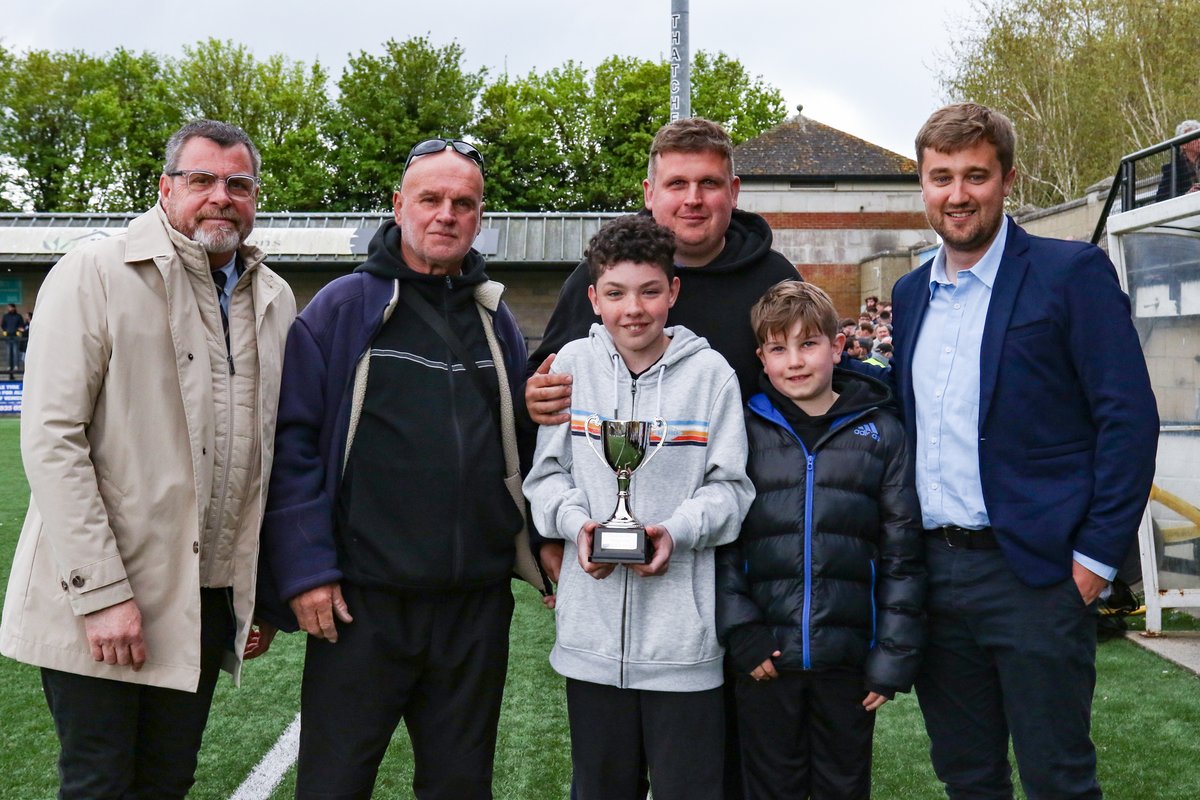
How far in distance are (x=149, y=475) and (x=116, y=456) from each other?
10 cm

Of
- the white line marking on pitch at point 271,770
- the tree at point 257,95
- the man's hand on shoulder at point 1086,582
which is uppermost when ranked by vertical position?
the tree at point 257,95

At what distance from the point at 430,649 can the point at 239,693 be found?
3.00 metres

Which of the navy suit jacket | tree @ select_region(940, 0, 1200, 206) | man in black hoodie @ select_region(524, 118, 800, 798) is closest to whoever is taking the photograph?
the navy suit jacket

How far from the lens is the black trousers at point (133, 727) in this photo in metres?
2.57

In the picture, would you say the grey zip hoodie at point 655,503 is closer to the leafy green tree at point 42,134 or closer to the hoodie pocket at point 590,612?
the hoodie pocket at point 590,612

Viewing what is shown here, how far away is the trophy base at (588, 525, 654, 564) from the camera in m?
2.42

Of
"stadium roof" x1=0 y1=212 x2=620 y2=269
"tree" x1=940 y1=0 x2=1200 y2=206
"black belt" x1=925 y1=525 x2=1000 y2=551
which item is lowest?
"black belt" x1=925 y1=525 x2=1000 y2=551

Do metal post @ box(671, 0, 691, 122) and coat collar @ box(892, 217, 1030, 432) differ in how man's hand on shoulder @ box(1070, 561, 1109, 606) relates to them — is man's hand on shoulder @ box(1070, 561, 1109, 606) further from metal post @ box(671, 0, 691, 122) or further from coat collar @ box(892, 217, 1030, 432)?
metal post @ box(671, 0, 691, 122)

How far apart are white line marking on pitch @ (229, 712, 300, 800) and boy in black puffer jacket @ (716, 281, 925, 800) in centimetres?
210

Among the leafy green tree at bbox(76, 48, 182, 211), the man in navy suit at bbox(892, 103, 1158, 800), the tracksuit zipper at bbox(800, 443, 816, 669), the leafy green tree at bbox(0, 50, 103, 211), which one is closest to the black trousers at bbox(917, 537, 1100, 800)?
the man in navy suit at bbox(892, 103, 1158, 800)

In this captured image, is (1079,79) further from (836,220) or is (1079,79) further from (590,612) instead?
(590,612)

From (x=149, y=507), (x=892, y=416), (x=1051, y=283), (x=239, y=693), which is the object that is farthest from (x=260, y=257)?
(x=239, y=693)

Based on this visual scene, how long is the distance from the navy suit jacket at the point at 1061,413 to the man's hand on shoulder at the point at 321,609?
1832 millimetres

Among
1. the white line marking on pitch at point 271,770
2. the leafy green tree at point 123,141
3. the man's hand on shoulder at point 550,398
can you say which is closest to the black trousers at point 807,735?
the man's hand on shoulder at point 550,398
